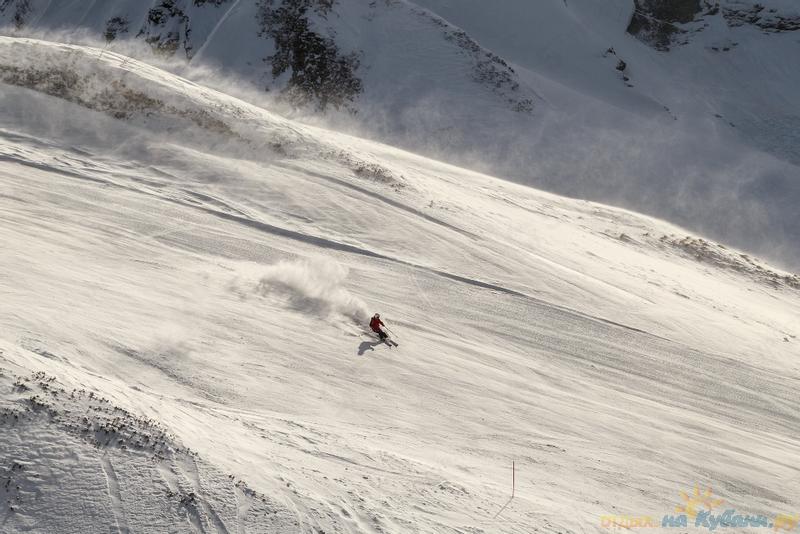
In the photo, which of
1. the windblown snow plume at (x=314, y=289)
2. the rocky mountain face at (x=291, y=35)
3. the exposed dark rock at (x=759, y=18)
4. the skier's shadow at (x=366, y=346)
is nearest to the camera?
the skier's shadow at (x=366, y=346)

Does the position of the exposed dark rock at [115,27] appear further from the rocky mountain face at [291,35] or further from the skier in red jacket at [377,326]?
the skier in red jacket at [377,326]

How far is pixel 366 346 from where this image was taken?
15539mm

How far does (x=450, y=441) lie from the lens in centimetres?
1278

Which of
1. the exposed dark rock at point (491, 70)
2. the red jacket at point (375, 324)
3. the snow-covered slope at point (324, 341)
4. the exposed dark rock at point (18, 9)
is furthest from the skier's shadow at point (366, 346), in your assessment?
the exposed dark rock at point (18, 9)

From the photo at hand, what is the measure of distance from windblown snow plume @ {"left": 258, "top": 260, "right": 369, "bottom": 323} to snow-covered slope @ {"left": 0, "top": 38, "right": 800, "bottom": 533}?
9 cm

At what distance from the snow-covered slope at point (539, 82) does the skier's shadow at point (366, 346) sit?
63.1 ft

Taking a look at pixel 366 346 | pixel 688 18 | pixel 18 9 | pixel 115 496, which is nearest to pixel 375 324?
pixel 366 346

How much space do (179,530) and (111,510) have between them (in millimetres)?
953

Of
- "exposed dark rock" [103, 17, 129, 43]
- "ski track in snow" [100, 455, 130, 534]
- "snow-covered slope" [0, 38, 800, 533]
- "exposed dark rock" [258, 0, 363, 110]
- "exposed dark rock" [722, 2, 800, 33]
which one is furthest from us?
"exposed dark rock" [722, 2, 800, 33]

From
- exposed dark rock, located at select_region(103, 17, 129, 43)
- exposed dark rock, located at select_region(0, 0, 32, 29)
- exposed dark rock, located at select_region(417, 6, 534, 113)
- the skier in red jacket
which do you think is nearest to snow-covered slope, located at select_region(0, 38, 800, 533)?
the skier in red jacket

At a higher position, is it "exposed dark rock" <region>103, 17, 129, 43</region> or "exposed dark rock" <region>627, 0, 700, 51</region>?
"exposed dark rock" <region>627, 0, 700, 51</region>

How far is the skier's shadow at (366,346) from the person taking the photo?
603 inches

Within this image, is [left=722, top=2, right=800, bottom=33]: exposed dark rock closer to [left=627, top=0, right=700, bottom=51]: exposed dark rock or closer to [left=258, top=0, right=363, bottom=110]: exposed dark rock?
[left=627, top=0, right=700, bottom=51]: exposed dark rock

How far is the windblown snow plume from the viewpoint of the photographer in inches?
657
